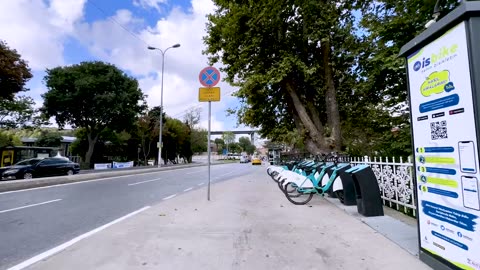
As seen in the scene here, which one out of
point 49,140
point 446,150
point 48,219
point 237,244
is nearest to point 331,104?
point 237,244

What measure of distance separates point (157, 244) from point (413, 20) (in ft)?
28.7

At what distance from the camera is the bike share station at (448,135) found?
274 cm

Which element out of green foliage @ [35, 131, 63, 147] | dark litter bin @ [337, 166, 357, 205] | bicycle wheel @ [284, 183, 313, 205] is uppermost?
green foliage @ [35, 131, 63, 147]

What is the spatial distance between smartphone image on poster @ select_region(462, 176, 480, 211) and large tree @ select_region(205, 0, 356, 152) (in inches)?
377

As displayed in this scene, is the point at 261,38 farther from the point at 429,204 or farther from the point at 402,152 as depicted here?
the point at 429,204

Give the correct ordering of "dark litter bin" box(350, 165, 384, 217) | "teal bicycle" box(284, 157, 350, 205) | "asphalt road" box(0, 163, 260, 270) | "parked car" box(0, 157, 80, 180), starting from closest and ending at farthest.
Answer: "asphalt road" box(0, 163, 260, 270) < "dark litter bin" box(350, 165, 384, 217) < "teal bicycle" box(284, 157, 350, 205) < "parked car" box(0, 157, 80, 180)

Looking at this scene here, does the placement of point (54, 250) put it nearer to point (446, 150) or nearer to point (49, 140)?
point (446, 150)

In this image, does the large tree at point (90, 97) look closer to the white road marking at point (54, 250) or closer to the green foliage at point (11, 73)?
the green foliage at point (11, 73)

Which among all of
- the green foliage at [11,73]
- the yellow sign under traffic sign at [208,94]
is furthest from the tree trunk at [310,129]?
the green foliage at [11,73]

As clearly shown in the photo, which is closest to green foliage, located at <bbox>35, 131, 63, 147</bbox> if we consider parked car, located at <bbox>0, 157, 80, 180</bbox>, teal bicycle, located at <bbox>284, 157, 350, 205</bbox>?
parked car, located at <bbox>0, 157, 80, 180</bbox>

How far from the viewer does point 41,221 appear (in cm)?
634

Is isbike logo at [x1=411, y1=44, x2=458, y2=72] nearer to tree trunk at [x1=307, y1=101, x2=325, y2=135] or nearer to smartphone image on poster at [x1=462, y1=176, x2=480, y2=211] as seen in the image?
smartphone image on poster at [x1=462, y1=176, x2=480, y2=211]

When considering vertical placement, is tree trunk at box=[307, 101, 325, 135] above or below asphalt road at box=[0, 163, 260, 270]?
above

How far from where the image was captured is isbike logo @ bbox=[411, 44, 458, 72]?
3014mm
